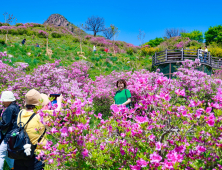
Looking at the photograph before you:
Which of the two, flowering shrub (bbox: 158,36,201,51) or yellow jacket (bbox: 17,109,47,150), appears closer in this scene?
yellow jacket (bbox: 17,109,47,150)

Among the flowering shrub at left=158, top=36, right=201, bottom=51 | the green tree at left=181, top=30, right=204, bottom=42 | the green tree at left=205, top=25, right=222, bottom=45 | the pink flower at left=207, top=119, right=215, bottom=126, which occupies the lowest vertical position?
the pink flower at left=207, top=119, right=215, bottom=126

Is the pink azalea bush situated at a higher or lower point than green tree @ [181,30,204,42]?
lower

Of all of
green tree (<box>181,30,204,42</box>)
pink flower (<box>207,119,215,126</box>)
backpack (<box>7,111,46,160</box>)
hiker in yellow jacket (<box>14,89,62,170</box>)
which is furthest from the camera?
green tree (<box>181,30,204,42</box>)

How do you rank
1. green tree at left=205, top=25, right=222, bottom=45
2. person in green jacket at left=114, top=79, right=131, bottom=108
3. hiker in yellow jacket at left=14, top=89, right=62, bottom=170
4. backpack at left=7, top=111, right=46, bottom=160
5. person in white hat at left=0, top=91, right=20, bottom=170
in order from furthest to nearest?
green tree at left=205, top=25, right=222, bottom=45 → person in green jacket at left=114, top=79, right=131, bottom=108 → person in white hat at left=0, top=91, right=20, bottom=170 → hiker in yellow jacket at left=14, top=89, right=62, bottom=170 → backpack at left=7, top=111, right=46, bottom=160

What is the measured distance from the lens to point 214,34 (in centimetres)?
3925

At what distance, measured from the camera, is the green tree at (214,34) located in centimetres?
3747

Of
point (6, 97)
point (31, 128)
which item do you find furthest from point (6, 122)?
point (31, 128)

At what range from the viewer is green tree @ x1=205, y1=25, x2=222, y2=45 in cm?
3747

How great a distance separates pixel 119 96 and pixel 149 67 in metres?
14.8

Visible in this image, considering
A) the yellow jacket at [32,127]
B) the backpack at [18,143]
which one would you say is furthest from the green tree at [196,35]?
the backpack at [18,143]

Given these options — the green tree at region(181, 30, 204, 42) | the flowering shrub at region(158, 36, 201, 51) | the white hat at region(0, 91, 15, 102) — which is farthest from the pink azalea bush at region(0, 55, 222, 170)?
the green tree at region(181, 30, 204, 42)

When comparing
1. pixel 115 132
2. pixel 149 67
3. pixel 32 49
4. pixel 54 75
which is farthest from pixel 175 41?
pixel 115 132

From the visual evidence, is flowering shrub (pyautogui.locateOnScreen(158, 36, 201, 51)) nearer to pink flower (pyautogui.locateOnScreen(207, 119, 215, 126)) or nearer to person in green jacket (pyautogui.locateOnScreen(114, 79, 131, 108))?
person in green jacket (pyautogui.locateOnScreen(114, 79, 131, 108))

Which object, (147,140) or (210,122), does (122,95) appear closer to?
(147,140)
